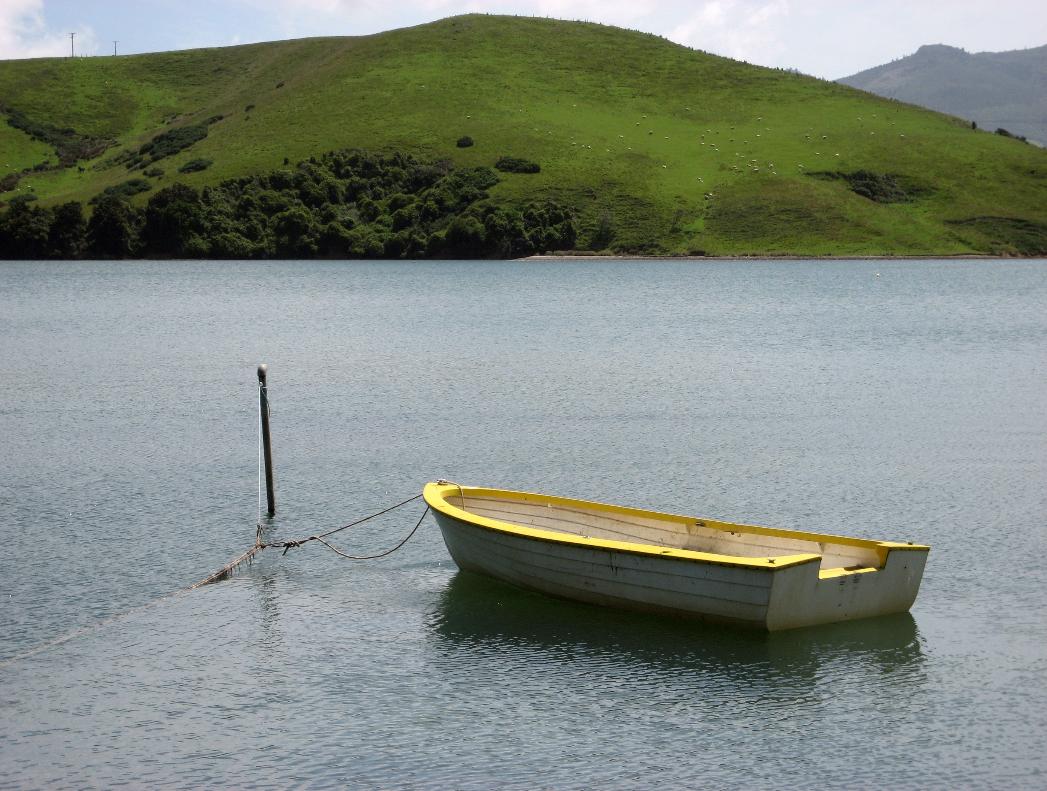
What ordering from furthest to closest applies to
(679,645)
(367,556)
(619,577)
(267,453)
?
(267,453), (367,556), (619,577), (679,645)

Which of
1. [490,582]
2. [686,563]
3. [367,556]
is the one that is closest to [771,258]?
[367,556]

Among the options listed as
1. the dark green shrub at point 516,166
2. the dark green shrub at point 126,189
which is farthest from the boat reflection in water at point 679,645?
the dark green shrub at point 126,189

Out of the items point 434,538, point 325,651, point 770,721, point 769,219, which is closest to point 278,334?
point 434,538

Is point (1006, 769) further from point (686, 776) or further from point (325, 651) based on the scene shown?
point (325, 651)

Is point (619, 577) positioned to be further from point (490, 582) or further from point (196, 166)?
point (196, 166)

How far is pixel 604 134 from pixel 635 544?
135 meters

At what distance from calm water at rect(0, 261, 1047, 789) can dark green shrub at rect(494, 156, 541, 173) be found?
86.0 metres

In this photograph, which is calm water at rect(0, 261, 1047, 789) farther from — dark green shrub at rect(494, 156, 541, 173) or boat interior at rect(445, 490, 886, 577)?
dark green shrub at rect(494, 156, 541, 173)

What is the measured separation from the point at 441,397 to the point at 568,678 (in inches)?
998

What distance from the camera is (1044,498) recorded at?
27500mm

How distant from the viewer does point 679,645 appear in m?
18.7

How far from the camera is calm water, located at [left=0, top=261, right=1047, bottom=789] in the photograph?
15.4 meters

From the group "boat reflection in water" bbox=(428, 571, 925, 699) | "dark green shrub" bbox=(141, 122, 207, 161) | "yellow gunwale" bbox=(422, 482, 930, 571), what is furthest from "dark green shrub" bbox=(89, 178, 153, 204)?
"boat reflection in water" bbox=(428, 571, 925, 699)

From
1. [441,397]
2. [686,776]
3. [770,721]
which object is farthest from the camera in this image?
[441,397]
